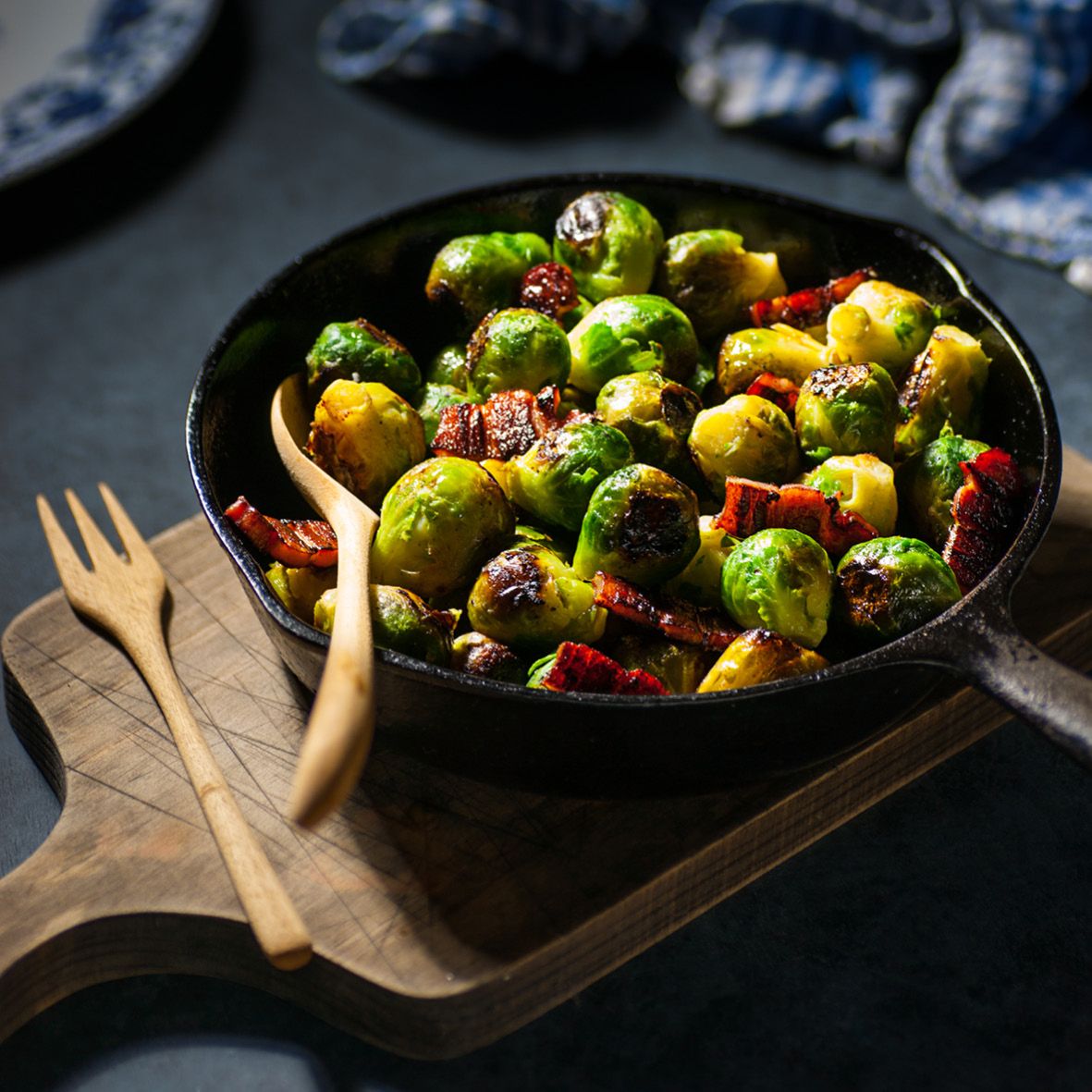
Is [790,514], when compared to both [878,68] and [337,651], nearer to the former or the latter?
[337,651]

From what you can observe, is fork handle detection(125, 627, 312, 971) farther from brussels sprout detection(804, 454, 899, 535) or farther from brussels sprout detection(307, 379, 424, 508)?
brussels sprout detection(804, 454, 899, 535)

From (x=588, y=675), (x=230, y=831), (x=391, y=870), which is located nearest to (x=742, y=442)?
(x=588, y=675)

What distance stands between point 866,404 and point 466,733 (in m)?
0.85

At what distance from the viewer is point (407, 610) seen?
5.96 ft

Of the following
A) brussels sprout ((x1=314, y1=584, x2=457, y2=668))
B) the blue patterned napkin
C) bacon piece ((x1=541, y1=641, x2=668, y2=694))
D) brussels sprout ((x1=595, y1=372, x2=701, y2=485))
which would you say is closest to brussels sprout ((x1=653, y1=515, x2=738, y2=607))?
brussels sprout ((x1=595, y1=372, x2=701, y2=485))

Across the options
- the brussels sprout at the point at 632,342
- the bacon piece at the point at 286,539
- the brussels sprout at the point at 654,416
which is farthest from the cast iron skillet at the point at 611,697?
the brussels sprout at the point at 654,416

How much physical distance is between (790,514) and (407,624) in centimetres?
62

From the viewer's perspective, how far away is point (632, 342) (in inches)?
85.5

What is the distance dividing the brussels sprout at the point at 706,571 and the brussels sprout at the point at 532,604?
176mm

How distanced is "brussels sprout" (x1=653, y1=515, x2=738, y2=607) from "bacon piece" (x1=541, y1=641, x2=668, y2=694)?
0.26 metres

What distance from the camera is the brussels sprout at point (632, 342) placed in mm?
2172

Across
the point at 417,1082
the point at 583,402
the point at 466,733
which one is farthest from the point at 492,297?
the point at 417,1082

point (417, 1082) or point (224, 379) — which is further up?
point (224, 379)

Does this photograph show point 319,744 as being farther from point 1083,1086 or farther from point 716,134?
point 716,134
